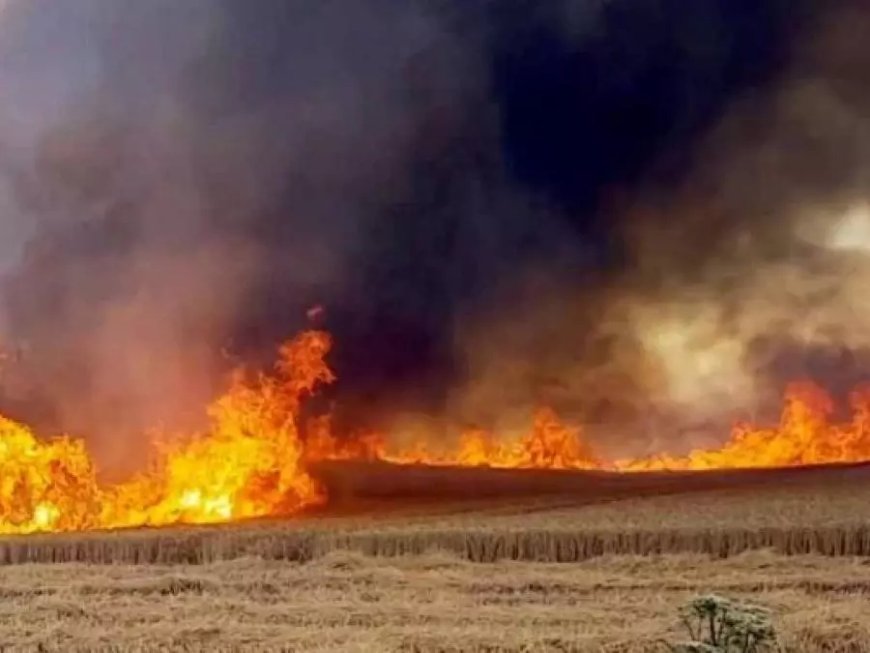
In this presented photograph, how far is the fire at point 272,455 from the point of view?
20641 millimetres

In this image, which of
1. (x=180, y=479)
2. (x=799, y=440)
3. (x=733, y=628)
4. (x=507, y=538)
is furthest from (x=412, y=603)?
(x=799, y=440)

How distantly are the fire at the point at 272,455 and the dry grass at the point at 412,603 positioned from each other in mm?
5409

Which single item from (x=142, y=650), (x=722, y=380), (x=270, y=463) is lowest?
(x=142, y=650)

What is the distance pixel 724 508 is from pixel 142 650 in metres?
10.8

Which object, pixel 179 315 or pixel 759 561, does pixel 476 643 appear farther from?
pixel 179 315

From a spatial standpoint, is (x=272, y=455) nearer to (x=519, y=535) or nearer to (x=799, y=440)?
(x=519, y=535)

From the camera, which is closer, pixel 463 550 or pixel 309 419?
pixel 463 550

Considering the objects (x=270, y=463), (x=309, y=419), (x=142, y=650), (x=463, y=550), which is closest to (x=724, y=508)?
(x=463, y=550)

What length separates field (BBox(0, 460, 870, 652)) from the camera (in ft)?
34.4

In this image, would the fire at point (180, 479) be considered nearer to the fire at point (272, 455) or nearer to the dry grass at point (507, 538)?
the fire at point (272, 455)

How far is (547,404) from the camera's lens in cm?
3100

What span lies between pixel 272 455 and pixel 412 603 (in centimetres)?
1066

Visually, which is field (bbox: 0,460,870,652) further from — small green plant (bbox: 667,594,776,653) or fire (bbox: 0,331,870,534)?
fire (bbox: 0,331,870,534)

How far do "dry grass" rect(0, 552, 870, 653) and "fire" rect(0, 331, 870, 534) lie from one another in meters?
5.41
